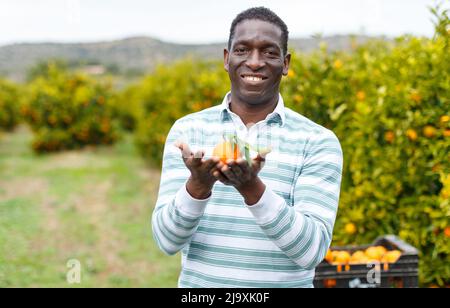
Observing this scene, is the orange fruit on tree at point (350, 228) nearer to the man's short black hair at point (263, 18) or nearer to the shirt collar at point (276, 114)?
the shirt collar at point (276, 114)

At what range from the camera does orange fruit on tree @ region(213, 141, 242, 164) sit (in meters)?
1.58

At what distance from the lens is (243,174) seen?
1562 mm

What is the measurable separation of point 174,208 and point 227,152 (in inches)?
12.6

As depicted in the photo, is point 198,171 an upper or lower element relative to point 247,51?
lower

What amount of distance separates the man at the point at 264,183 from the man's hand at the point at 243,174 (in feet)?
0.61

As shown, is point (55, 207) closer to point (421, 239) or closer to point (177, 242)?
point (421, 239)

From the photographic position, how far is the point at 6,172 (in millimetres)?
13508

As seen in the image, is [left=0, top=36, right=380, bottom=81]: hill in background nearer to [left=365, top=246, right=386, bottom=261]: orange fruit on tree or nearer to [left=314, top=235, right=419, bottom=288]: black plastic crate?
[left=365, top=246, right=386, bottom=261]: orange fruit on tree

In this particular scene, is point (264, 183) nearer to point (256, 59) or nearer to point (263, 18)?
point (256, 59)

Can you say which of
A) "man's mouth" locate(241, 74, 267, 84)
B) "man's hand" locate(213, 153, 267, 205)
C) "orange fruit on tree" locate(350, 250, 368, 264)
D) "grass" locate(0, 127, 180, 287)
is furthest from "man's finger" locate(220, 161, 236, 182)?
"grass" locate(0, 127, 180, 287)

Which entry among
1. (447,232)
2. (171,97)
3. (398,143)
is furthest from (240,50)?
(171,97)

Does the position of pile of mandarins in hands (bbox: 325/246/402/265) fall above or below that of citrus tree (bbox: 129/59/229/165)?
below

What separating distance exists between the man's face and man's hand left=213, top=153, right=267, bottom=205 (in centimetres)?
43
